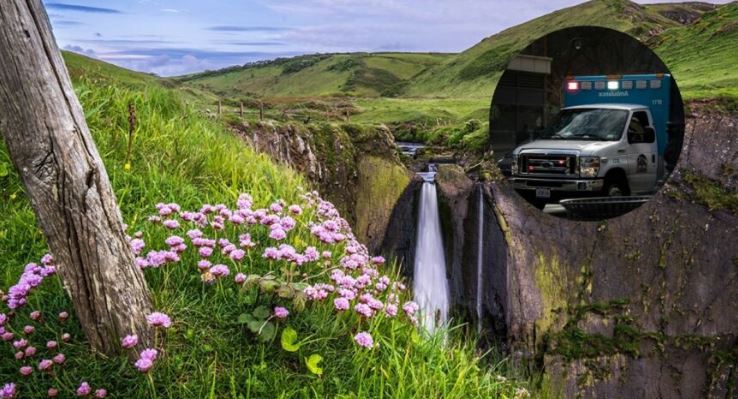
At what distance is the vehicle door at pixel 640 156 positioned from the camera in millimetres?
7289

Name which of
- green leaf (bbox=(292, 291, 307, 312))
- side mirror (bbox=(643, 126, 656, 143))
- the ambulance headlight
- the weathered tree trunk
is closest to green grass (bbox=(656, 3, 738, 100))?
side mirror (bbox=(643, 126, 656, 143))

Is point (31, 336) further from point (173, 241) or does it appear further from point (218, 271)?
point (218, 271)

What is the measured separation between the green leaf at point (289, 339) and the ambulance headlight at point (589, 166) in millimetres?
5320

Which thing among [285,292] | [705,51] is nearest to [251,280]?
[285,292]

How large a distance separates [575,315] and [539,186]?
45.0 feet

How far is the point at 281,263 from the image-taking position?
4344mm

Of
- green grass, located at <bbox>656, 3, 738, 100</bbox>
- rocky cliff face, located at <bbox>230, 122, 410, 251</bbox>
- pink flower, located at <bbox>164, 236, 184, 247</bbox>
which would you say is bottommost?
rocky cliff face, located at <bbox>230, 122, 410, 251</bbox>

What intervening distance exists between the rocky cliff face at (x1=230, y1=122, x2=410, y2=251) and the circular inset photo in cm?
814

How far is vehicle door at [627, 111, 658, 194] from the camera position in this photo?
7.29m

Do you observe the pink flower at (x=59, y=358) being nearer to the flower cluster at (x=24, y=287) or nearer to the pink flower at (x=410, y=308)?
the flower cluster at (x=24, y=287)

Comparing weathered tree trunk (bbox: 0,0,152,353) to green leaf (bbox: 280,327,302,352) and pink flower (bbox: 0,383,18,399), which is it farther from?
green leaf (bbox: 280,327,302,352)

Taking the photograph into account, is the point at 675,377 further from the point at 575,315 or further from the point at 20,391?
the point at 20,391

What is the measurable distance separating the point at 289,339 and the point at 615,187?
19.7 ft

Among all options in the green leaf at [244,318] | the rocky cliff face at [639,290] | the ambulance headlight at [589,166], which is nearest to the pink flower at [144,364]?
the green leaf at [244,318]
